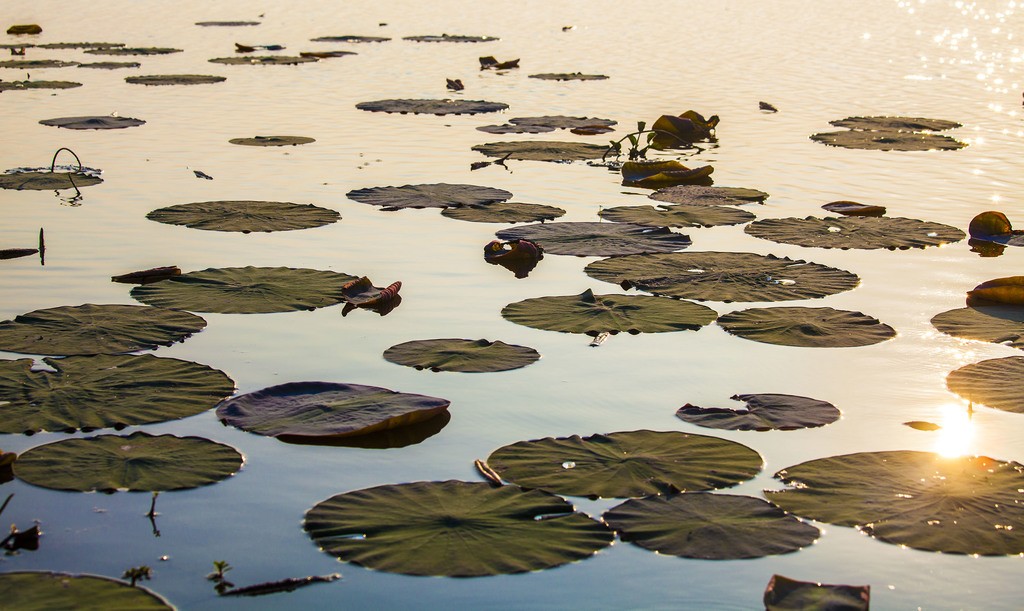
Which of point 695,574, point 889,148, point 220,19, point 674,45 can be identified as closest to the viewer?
point 695,574

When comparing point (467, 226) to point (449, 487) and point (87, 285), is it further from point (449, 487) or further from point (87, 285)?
point (449, 487)

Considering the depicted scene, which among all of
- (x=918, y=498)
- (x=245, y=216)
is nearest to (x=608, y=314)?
(x=918, y=498)

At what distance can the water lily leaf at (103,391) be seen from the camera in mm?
3887

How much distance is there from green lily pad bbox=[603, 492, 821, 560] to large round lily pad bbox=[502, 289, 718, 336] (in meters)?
1.72

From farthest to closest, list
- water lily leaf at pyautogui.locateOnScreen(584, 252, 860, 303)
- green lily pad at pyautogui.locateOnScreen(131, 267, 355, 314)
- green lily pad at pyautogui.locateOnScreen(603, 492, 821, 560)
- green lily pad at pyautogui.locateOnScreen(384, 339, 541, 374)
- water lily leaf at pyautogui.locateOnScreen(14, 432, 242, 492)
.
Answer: water lily leaf at pyautogui.locateOnScreen(584, 252, 860, 303) → green lily pad at pyautogui.locateOnScreen(131, 267, 355, 314) → green lily pad at pyautogui.locateOnScreen(384, 339, 541, 374) → water lily leaf at pyautogui.locateOnScreen(14, 432, 242, 492) → green lily pad at pyautogui.locateOnScreen(603, 492, 821, 560)

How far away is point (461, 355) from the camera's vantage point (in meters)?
4.66

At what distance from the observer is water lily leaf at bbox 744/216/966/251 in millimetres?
6676

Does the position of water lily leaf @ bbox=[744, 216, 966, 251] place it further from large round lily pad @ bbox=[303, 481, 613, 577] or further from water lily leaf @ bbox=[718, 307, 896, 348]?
large round lily pad @ bbox=[303, 481, 613, 577]

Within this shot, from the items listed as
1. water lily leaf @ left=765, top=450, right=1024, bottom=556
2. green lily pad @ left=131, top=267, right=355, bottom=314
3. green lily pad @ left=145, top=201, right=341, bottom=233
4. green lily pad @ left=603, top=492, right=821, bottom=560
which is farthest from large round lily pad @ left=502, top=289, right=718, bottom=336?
green lily pad @ left=145, top=201, right=341, bottom=233

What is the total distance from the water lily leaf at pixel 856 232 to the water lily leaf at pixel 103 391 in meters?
3.55

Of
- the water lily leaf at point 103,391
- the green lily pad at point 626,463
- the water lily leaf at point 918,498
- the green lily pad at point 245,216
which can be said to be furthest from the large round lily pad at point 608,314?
the green lily pad at point 245,216

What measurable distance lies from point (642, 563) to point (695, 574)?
13 centimetres

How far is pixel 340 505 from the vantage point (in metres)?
3.32

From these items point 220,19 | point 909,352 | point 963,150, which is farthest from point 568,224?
point 220,19
